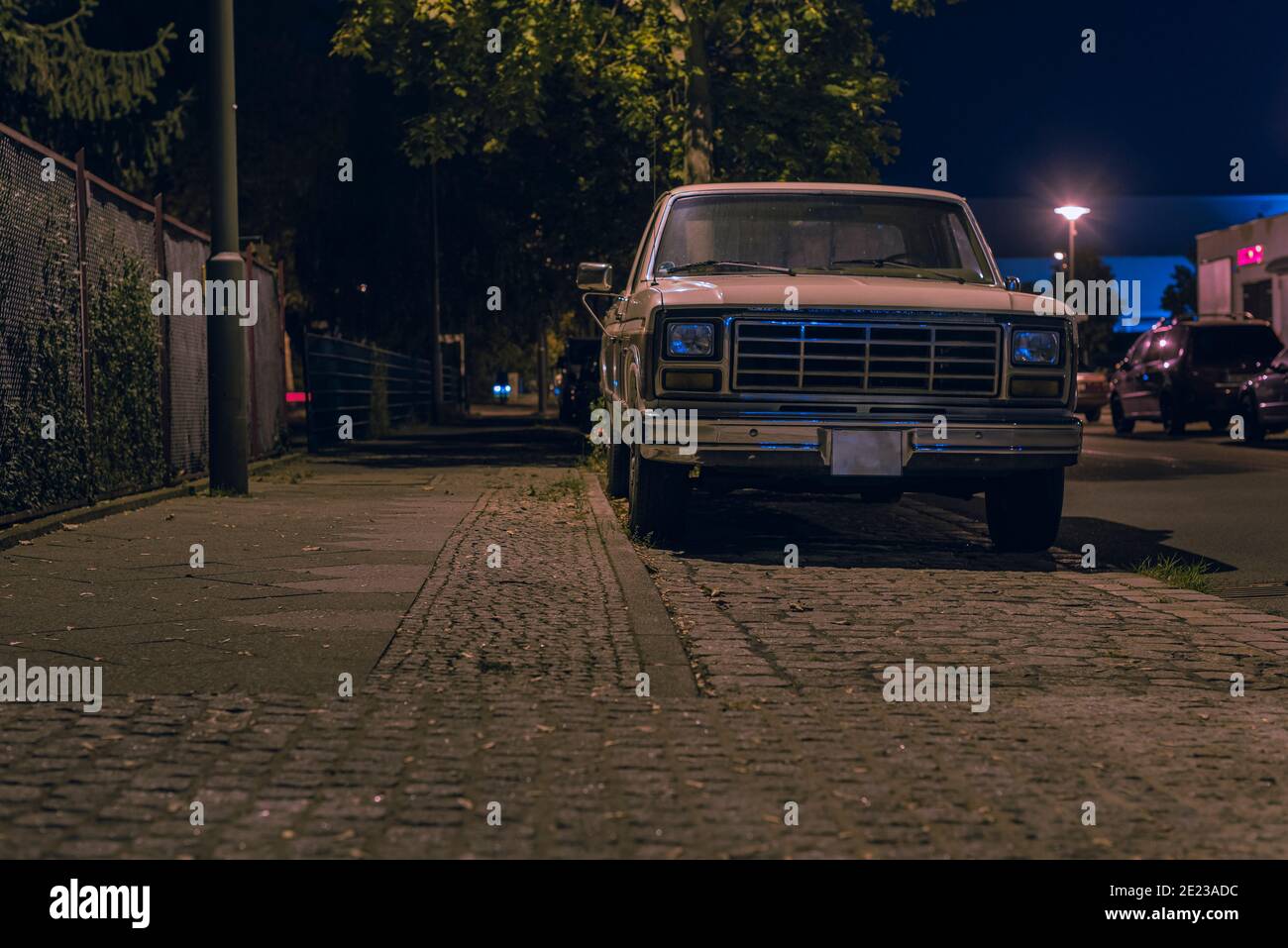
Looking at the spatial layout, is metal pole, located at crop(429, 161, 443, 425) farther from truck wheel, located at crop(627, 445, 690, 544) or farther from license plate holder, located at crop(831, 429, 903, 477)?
license plate holder, located at crop(831, 429, 903, 477)

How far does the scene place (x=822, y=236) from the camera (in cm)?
1106

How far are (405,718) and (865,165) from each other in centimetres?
2114

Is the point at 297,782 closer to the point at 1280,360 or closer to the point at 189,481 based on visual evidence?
the point at 189,481

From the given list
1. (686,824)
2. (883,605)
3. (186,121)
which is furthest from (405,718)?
(186,121)

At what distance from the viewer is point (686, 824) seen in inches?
169

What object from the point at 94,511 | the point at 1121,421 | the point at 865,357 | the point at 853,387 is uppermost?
the point at 865,357

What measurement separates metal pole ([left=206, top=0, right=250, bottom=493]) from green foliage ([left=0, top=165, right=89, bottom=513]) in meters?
1.93

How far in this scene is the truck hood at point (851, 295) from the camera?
9703 millimetres

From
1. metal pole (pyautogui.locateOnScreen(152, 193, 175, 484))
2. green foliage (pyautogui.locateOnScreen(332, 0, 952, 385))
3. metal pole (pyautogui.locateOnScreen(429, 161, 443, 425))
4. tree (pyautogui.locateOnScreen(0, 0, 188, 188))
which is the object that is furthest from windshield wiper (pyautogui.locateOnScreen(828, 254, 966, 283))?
metal pole (pyautogui.locateOnScreen(429, 161, 443, 425))

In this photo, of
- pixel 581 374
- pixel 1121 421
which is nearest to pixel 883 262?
pixel 1121 421

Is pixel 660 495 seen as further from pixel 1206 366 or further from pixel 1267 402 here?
pixel 1206 366

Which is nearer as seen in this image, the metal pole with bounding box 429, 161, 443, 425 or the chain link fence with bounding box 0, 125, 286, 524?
the chain link fence with bounding box 0, 125, 286, 524

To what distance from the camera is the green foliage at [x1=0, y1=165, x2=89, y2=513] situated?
10.3 m

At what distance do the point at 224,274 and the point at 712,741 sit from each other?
9438 mm
